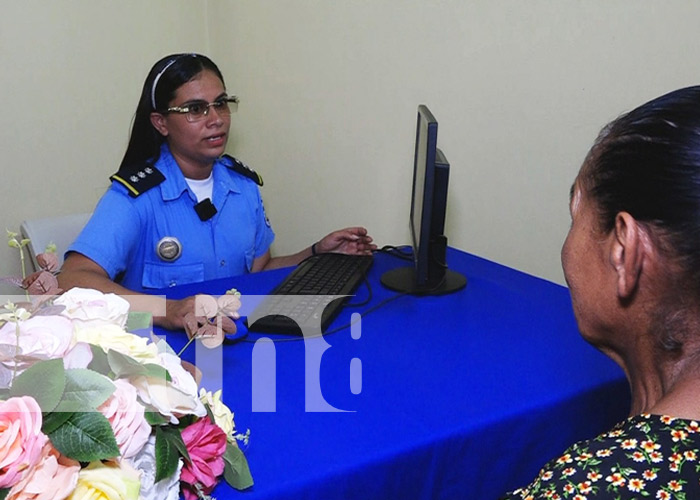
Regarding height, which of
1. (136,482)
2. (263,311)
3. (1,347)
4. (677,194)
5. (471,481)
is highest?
(677,194)

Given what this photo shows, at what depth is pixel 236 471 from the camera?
0.81 meters

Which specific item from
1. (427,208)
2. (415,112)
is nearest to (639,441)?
(427,208)

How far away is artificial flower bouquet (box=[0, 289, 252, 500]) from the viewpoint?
624mm

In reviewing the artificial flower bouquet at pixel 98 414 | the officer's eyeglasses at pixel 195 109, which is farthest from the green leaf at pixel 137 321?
the officer's eyeglasses at pixel 195 109

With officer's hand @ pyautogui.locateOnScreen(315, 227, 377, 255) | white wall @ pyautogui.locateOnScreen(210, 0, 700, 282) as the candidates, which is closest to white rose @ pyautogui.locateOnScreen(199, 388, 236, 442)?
officer's hand @ pyautogui.locateOnScreen(315, 227, 377, 255)

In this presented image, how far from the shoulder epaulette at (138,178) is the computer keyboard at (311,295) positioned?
51 cm

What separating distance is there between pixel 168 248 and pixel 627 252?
1398 millimetres

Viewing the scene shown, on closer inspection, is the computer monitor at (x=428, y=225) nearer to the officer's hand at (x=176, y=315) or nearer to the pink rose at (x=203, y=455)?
the officer's hand at (x=176, y=315)

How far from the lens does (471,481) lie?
3.34ft

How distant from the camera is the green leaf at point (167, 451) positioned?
72 centimetres

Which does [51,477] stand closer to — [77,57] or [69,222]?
[69,222]

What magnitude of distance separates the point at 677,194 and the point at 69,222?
1853 mm

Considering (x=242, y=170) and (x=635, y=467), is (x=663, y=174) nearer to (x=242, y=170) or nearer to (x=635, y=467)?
(x=635, y=467)

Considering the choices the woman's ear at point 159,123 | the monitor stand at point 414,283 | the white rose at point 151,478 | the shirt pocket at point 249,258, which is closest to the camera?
the white rose at point 151,478
